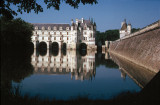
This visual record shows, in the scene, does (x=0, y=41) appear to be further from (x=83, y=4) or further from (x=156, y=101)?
(x=156, y=101)

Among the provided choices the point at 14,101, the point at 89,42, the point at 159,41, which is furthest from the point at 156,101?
the point at 89,42

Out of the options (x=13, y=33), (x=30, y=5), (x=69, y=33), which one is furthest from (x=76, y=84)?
(x=69, y=33)

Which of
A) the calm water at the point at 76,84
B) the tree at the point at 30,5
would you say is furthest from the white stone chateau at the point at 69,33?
the tree at the point at 30,5

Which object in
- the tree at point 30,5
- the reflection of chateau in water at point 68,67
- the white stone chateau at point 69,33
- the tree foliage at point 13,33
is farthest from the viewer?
the white stone chateau at point 69,33

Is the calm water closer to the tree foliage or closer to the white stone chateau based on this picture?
the tree foliage

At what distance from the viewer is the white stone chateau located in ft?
221

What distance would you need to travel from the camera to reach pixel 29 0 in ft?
23.3

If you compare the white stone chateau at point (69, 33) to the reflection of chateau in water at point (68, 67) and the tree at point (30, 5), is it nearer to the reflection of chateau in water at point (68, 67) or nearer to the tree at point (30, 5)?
the reflection of chateau in water at point (68, 67)

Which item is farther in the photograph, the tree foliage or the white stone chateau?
the white stone chateau

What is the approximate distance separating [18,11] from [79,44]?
61.7 metres

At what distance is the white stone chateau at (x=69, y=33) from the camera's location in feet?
221

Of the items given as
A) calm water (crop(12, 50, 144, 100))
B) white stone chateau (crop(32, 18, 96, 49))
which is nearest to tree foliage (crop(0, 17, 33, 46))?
calm water (crop(12, 50, 144, 100))

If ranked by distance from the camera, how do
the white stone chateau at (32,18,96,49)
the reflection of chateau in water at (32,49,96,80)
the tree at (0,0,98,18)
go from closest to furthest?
the tree at (0,0,98,18) → the reflection of chateau in water at (32,49,96,80) → the white stone chateau at (32,18,96,49)

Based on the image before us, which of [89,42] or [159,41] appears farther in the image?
[89,42]
